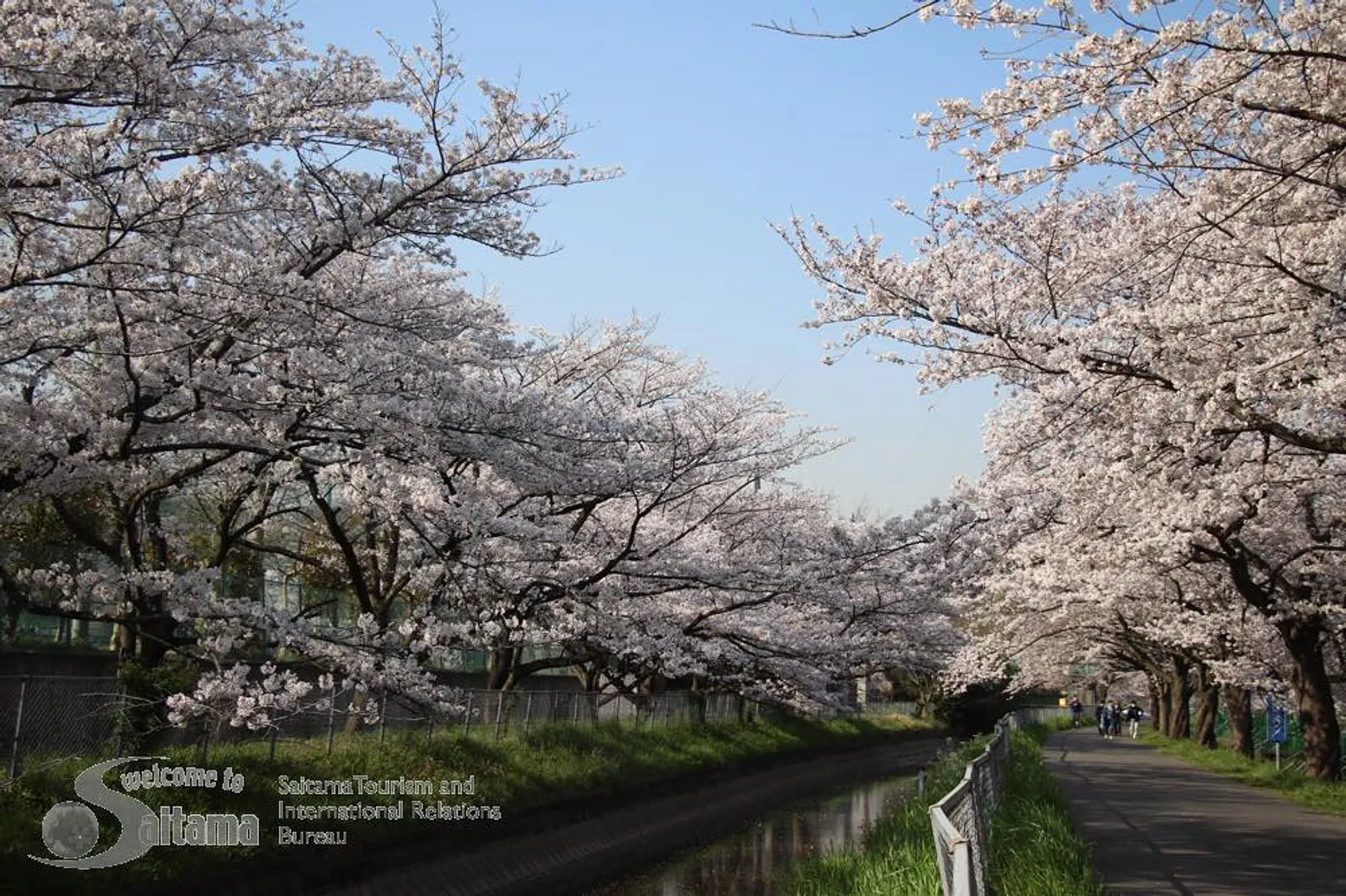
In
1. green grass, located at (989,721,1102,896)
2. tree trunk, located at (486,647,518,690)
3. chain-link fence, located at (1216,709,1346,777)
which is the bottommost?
chain-link fence, located at (1216,709,1346,777)

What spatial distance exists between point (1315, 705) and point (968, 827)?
15.9 m

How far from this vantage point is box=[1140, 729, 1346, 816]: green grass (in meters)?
18.2

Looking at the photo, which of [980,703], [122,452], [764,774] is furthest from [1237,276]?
[980,703]

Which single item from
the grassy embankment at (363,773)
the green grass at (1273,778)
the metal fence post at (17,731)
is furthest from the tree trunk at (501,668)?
the green grass at (1273,778)

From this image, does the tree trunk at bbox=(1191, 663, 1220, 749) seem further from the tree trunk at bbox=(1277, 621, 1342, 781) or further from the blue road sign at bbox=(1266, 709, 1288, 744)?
the tree trunk at bbox=(1277, 621, 1342, 781)

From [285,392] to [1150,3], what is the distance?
7757 millimetres

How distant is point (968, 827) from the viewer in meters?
8.16

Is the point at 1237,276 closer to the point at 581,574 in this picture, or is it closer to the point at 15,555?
the point at 581,574

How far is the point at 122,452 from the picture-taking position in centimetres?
1080

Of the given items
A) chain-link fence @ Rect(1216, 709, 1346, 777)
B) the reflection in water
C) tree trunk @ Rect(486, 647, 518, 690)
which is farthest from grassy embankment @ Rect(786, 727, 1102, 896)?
chain-link fence @ Rect(1216, 709, 1346, 777)

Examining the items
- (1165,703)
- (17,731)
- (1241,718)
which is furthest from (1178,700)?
(17,731)

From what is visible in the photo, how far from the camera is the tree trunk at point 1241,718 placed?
3244cm

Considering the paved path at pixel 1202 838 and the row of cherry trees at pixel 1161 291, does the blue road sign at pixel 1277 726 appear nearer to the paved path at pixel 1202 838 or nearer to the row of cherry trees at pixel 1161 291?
the paved path at pixel 1202 838

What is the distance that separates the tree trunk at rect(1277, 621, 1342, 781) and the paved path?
4.36ft
